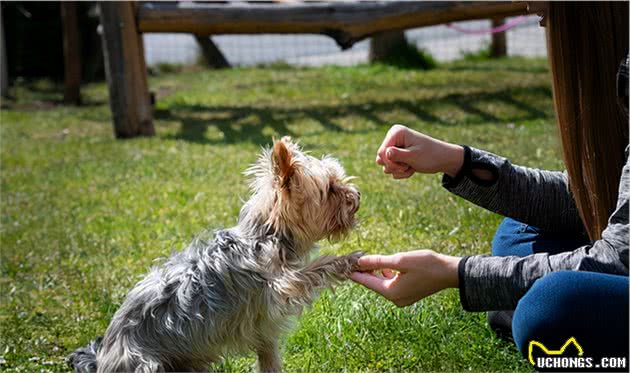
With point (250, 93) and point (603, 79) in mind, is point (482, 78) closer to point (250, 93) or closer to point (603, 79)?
point (250, 93)

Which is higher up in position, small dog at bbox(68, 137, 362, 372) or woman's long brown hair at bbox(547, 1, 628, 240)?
woman's long brown hair at bbox(547, 1, 628, 240)

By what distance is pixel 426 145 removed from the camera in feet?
11.7

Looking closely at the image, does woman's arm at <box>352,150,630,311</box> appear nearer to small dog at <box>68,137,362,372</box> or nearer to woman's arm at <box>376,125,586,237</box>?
small dog at <box>68,137,362,372</box>

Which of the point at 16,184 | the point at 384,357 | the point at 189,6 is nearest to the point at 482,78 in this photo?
the point at 189,6

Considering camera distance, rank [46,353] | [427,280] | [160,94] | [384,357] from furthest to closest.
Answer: [160,94] → [46,353] → [384,357] → [427,280]

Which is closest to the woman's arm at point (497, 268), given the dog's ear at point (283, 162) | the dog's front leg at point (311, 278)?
the dog's front leg at point (311, 278)

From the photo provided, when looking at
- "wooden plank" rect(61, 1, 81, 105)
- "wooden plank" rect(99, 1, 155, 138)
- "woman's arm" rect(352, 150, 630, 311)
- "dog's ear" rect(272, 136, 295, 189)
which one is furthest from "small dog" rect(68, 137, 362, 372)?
"wooden plank" rect(61, 1, 81, 105)

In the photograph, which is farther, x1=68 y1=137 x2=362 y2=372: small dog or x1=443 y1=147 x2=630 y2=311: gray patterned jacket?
x1=68 y1=137 x2=362 y2=372: small dog

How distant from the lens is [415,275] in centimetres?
301

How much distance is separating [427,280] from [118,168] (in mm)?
6367

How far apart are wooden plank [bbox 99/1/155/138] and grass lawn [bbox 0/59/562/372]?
0.31 meters

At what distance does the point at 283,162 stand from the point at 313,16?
760 cm

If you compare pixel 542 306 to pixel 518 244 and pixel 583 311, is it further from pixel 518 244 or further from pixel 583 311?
pixel 518 244

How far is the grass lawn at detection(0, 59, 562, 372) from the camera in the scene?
13.3 ft
